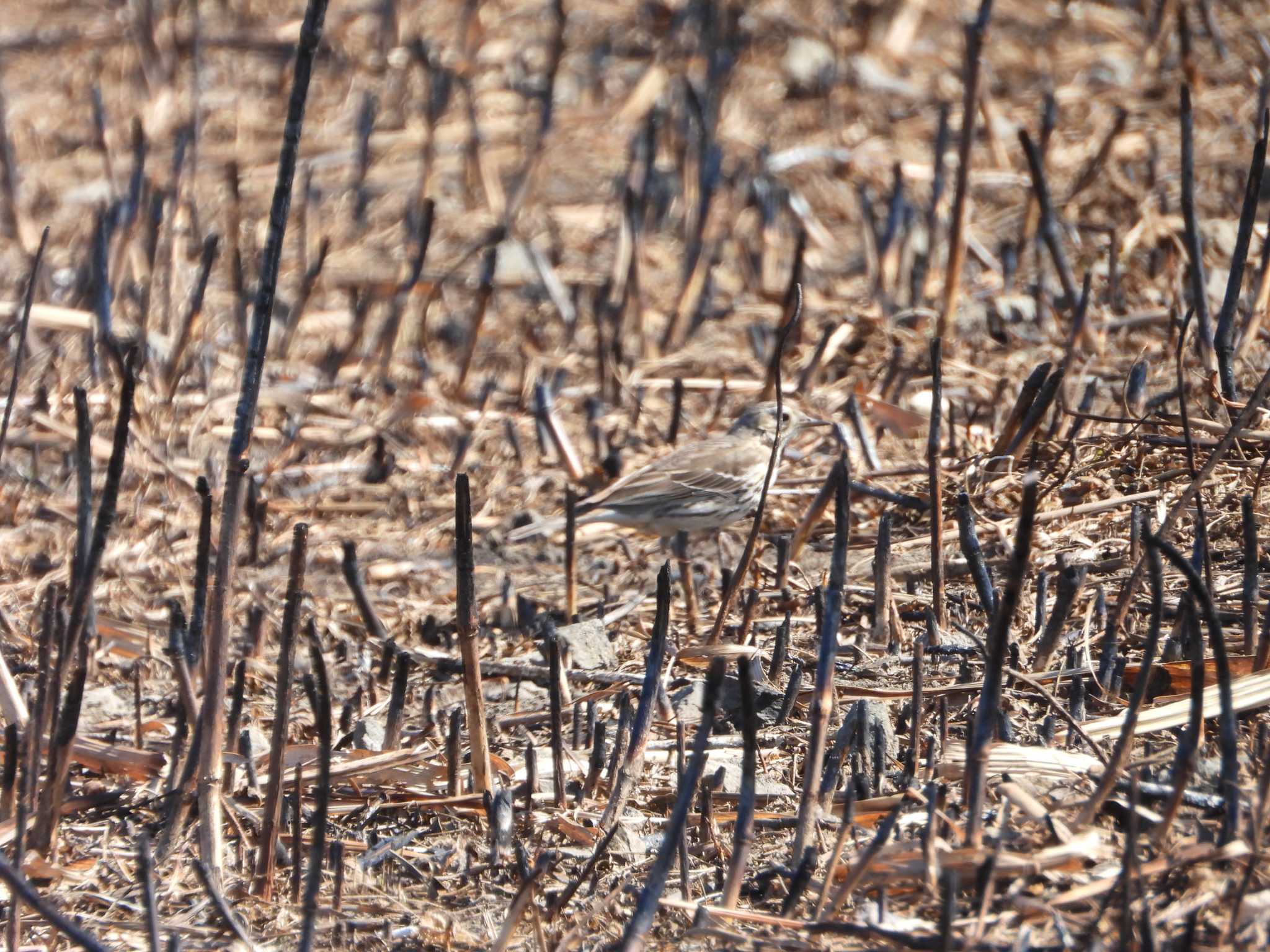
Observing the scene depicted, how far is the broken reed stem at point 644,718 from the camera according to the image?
3.34 m

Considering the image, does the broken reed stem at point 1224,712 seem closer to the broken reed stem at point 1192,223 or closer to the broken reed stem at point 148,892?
the broken reed stem at point 148,892

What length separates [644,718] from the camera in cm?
352

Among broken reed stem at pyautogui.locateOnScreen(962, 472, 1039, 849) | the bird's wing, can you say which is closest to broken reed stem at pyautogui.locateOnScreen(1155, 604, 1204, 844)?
broken reed stem at pyautogui.locateOnScreen(962, 472, 1039, 849)

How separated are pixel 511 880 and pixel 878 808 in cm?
85

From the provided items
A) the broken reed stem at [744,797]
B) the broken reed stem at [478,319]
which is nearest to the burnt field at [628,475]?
the broken reed stem at [744,797]

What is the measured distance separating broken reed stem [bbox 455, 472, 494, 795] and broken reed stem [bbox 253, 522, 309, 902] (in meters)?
0.33

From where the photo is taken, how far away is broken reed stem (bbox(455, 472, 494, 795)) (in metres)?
3.37

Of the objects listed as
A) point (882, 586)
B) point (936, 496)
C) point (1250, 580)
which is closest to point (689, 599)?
point (882, 586)

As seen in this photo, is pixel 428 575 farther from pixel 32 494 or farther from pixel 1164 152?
pixel 1164 152

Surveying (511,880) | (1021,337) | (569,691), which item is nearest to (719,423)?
(1021,337)

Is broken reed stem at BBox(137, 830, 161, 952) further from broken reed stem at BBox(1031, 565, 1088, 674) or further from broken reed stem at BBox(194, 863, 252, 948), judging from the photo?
broken reed stem at BBox(1031, 565, 1088, 674)

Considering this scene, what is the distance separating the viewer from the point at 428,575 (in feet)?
19.6

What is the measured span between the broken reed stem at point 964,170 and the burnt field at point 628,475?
0.03 meters

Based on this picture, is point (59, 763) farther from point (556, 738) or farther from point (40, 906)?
point (556, 738)
